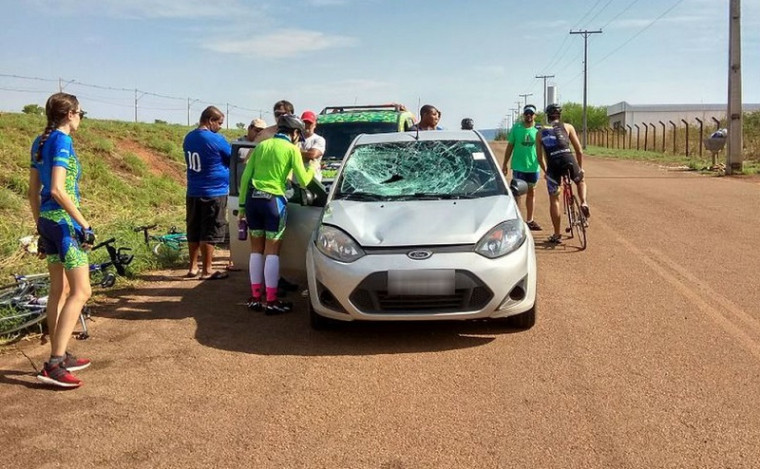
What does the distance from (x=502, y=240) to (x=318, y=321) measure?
1.52m

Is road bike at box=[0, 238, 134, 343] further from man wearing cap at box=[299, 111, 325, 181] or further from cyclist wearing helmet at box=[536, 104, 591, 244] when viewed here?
cyclist wearing helmet at box=[536, 104, 591, 244]

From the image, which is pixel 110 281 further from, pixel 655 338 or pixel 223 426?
pixel 655 338

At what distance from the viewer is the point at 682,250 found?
8164mm

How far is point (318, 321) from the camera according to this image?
5.22 metres

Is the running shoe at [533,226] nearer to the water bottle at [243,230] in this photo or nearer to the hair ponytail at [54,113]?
the water bottle at [243,230]

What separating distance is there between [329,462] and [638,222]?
8646mm

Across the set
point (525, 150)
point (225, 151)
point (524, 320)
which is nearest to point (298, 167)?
point (225, 151)

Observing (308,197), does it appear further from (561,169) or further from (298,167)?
(561,169)

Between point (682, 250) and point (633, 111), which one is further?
point (633, 111)

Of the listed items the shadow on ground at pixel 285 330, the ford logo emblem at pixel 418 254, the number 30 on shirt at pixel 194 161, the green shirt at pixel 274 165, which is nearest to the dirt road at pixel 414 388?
the shadow on ground at pixel 285 330

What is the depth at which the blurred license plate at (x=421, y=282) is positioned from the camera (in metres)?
4.69

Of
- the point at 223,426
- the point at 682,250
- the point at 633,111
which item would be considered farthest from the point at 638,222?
the point at 633,111

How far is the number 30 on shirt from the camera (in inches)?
282

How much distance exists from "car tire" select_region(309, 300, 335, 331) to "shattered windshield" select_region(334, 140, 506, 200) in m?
1.03
